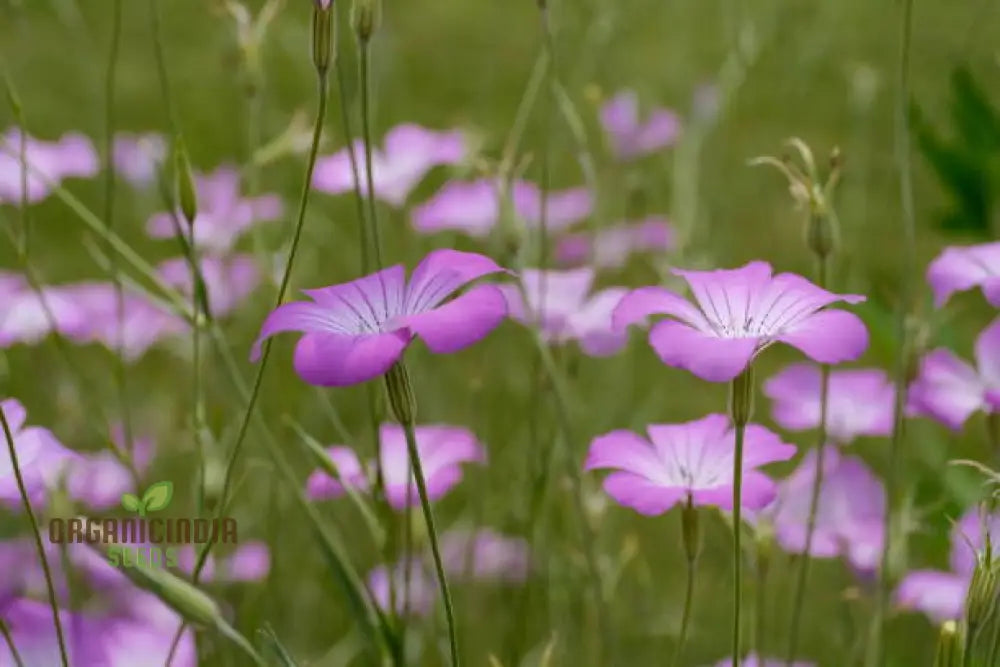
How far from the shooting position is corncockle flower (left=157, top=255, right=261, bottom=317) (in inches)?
31.2

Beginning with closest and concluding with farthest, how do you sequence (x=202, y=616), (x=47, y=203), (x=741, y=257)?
(x=202, y=616) → (x=741, y=257) → (x=47, y=203)

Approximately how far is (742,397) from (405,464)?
0.34 meters

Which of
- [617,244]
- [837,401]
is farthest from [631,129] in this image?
[837,401]

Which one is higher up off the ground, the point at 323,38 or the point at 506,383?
the point at 323,38

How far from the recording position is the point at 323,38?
15.3 inches

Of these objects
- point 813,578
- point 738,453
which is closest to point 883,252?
point 813,578

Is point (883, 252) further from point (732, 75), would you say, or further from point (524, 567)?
point (524, 567)

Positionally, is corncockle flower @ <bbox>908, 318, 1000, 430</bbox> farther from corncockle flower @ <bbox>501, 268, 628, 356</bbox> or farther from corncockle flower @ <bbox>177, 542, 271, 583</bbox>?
corncockle flower @ <bbox>177, 542, 271, 583</bbox>

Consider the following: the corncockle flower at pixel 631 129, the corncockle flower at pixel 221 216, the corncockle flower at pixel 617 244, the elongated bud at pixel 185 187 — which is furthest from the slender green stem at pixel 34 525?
the corncockle flower at pixel 631 129

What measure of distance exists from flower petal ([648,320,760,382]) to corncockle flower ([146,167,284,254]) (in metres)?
0.48

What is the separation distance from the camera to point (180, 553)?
2.30ft

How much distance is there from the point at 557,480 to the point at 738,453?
0.43m

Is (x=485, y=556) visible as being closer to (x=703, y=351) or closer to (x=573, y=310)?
(x=573, y=310)

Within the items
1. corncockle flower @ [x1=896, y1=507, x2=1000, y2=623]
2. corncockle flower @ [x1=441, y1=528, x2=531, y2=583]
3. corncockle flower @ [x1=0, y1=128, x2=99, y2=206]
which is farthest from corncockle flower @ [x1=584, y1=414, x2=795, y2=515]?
corncockle flower @ [x1=0, y1=128, x2=99, y2=206]
